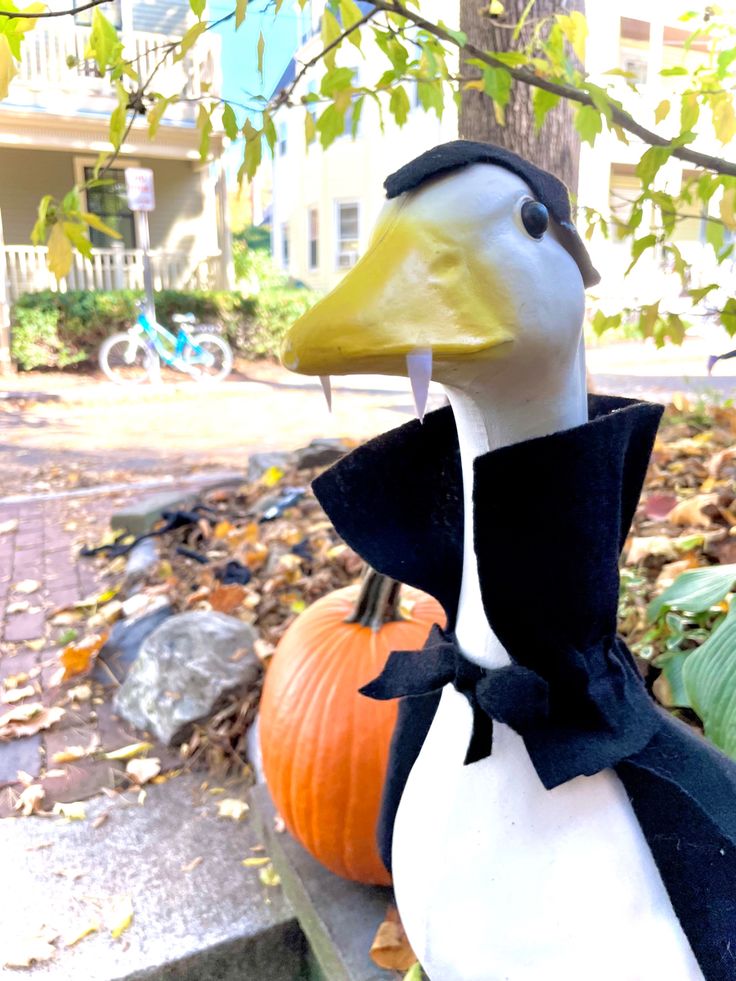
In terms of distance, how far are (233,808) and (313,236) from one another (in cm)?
1986

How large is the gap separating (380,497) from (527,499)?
25cm

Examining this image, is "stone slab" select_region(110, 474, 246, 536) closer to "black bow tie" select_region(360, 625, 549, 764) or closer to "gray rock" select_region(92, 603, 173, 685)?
"gray rock" select_region(92, 603, 173, 685)

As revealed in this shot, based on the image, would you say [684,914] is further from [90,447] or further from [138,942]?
[90,447]

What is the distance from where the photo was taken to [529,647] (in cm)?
84

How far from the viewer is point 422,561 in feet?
3.26

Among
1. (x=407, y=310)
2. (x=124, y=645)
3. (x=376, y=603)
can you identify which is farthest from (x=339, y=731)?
(x=124, y=645)

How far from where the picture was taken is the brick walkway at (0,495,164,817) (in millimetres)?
2295

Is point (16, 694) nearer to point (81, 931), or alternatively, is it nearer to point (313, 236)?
point (81, 931)

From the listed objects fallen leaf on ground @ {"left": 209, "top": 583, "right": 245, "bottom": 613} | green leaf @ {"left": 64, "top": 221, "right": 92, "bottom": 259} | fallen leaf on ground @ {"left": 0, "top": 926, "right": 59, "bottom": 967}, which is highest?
green leaf @ {"left": 64, "top": 221, "right": 92, "bottom": 259}

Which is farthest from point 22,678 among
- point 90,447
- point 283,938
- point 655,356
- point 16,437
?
point 655,356

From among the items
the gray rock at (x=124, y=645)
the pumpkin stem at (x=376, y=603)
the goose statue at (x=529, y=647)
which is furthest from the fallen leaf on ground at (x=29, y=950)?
the gray rock at (x=124, y=645)

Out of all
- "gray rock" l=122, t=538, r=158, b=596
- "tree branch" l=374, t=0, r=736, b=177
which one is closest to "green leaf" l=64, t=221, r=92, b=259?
"tree branch" l=374, t=0, r=736, b=177

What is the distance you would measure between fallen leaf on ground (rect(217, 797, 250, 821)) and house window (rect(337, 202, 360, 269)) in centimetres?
1778

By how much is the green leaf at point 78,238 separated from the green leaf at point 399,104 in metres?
0.82
